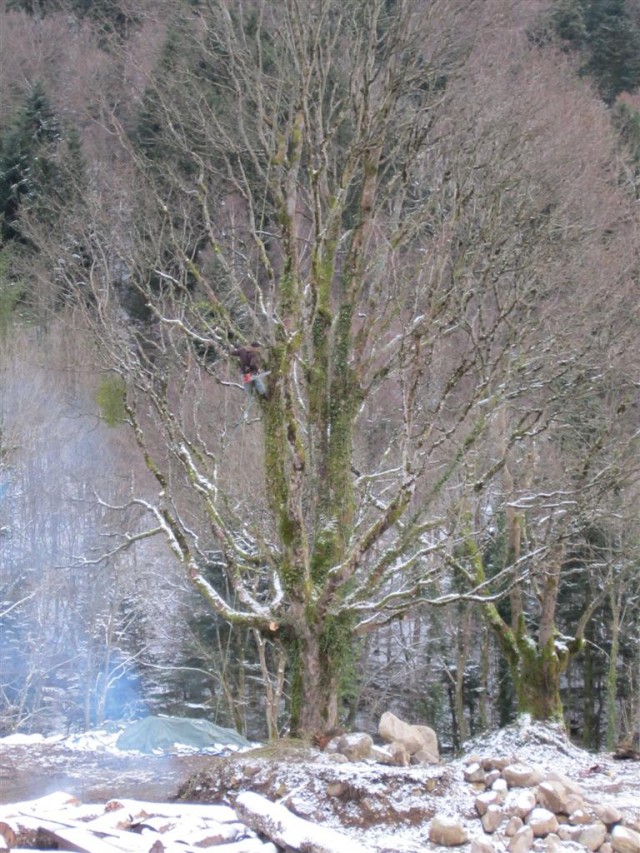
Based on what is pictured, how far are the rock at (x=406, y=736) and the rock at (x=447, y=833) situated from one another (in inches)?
95.3

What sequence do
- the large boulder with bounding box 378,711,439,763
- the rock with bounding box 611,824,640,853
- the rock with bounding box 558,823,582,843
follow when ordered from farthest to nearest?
1. the large boulder with bounding box 378,711,439,763
2. the rock with bounding box 558,823,582,843
3. the rock with bounding box 611,824,640,853

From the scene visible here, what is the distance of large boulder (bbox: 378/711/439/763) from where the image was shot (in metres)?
8.65

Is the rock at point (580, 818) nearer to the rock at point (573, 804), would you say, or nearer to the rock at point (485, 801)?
the rock at point (573, 804)

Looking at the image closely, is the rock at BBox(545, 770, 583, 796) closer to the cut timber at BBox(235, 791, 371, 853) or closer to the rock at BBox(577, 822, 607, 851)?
the rock at BBox(577, 822, 607, 851)

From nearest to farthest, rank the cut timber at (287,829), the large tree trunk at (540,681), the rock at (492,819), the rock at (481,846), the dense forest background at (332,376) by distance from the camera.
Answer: the cut timber at (287,829), the rock at (481,846), the rock at (492,819), the dense forest background at (332,376), the large tree trunk at (540,681)

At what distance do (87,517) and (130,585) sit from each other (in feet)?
8.50

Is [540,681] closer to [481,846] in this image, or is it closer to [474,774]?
[474,774]

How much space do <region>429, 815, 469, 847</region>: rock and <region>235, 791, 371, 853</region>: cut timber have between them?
1.75 ft

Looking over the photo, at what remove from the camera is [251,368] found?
983cm

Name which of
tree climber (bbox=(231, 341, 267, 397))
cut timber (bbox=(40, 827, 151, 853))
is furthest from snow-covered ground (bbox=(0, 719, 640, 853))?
tree climber (bbox=(231, 341, 267, 397))

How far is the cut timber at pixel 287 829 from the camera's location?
5371 mm

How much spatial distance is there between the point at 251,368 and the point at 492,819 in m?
5.23

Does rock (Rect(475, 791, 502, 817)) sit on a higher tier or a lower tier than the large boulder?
lower

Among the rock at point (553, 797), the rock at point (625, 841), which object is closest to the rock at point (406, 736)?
the rock at point (553, 797)
